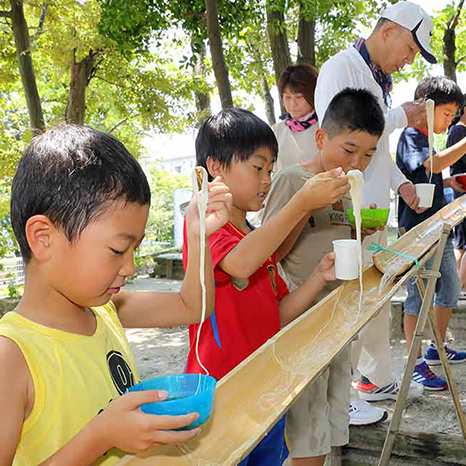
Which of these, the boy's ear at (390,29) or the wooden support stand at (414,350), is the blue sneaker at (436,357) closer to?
the wooden support stand at (414,350)

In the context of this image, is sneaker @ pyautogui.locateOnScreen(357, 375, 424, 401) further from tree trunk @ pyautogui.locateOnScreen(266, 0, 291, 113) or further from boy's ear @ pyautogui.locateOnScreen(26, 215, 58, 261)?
tree trunk @ pyautogui.locateOnScreen(266, 0, 291, 113)

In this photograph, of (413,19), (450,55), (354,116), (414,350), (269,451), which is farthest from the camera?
(450,55)

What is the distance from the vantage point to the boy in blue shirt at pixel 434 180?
3.75 metres

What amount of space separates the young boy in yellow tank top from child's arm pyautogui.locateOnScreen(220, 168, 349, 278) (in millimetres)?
628

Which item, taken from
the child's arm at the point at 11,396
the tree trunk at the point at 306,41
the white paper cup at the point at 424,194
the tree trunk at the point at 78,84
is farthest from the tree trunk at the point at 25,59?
the child's arm at the point at 11,396

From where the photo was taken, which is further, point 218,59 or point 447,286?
point 218,59

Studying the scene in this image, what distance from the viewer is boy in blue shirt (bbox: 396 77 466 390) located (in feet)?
12.3

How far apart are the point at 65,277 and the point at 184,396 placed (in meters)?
0.38

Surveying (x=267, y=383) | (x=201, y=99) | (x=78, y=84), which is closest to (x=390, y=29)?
(x=267, y=383)

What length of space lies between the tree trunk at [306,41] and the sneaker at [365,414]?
15.5 ft

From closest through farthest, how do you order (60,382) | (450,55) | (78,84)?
(60,382), (450,55), (78,84)

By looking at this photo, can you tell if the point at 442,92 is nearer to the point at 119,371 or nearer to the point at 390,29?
the point at 390,29

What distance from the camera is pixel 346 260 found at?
2.06m

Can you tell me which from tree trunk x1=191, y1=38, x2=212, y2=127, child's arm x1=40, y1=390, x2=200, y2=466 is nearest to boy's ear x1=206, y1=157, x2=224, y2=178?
child's arm x1=40, y1=390, x2=200, y2=466
